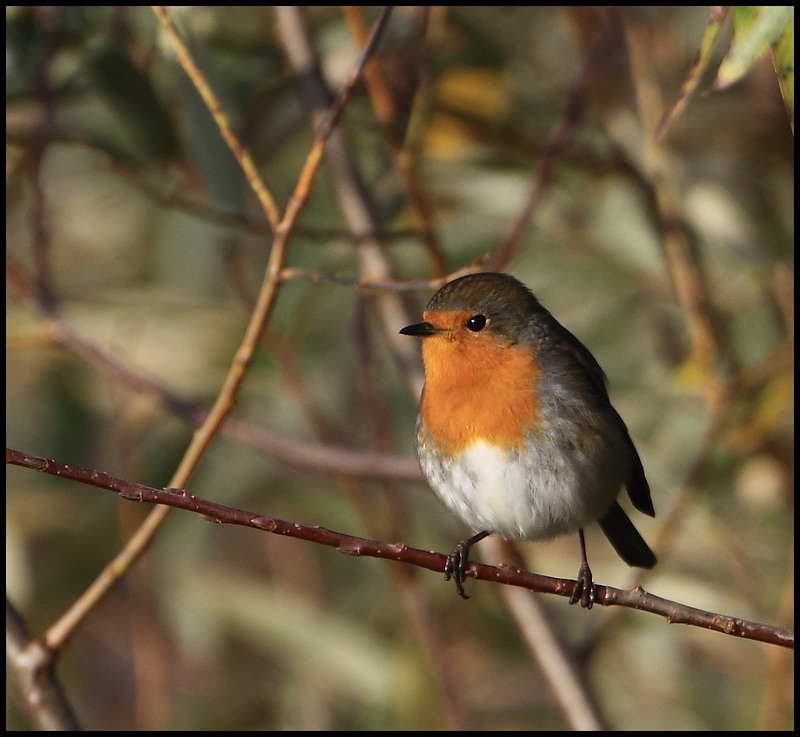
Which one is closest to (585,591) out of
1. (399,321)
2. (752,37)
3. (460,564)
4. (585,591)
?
(585,591)

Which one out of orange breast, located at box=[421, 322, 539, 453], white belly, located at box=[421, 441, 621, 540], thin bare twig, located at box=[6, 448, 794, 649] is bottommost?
thin bare twig, located at box=[6, 448, 794, 649]

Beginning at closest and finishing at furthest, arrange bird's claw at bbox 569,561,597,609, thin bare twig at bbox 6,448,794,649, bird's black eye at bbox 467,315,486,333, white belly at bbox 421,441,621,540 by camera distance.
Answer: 1. thin bare twig at bbox 6,448,794,649
2. bird's claw at bbox 569,561,597,609
3. white belly at bbox 421,441,621,540
4. bird's black eye at bbox 467,315,486,333

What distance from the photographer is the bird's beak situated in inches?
113

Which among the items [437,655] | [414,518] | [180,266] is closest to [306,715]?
[414,518]

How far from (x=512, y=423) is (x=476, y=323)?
326mm

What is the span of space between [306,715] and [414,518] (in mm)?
1026

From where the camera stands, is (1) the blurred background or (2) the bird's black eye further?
(1) the blurred background

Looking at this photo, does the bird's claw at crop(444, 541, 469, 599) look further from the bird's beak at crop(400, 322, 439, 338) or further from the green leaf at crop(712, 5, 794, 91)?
the green leaf at crop(712, 5, 794, 91)

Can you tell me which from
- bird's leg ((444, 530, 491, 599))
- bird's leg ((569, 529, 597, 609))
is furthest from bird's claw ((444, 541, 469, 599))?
bird's leg ((569, 529, 597, 609))

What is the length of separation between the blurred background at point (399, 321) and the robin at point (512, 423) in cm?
45

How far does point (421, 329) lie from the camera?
2.90 meters

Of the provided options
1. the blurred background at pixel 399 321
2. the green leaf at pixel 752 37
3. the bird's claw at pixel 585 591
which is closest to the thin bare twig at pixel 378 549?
the bird's claw at pixel 585 591

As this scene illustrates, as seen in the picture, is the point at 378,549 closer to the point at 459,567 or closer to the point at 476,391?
the point at 459,567

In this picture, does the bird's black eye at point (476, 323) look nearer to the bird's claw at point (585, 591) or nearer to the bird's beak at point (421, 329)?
the bird's beak at point (421, 329)
